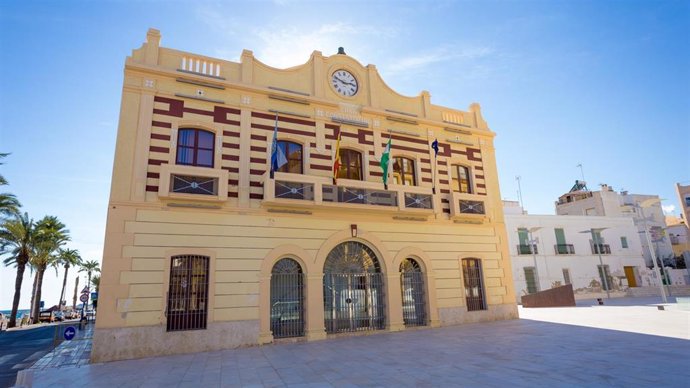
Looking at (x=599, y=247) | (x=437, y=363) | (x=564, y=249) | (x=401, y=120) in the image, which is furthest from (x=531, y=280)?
(x=437, y=363)

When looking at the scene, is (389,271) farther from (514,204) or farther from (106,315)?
(514,204)

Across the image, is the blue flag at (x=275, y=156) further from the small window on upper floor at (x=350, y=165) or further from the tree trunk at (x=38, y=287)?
the tree trunk at (x=38, y=287)

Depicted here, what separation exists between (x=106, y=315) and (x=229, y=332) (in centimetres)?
345

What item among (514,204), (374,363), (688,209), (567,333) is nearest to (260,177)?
(374,363)

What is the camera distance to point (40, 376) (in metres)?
8.98


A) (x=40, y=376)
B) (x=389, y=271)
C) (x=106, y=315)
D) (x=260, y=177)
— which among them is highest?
(x=260, y=177)

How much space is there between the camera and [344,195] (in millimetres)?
14062

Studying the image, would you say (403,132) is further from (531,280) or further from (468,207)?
(531,280)

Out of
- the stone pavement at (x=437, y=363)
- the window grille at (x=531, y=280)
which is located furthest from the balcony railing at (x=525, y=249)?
→ the stone pavement at (x=437, y=363)

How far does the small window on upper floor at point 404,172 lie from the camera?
53.6 feet

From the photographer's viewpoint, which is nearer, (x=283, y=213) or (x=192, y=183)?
(x=192, y=183)

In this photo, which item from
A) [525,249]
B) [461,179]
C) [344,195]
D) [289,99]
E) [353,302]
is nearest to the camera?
[344,195]

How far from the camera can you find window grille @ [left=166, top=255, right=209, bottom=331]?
11477mm

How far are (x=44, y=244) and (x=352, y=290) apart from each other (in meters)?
31.5
